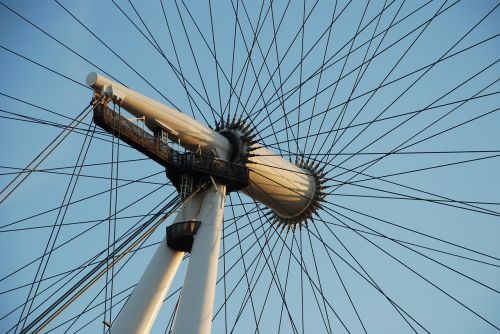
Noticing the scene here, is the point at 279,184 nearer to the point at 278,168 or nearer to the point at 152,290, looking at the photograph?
the point at 278,168

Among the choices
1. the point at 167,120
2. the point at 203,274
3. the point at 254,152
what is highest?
the point at 167,120

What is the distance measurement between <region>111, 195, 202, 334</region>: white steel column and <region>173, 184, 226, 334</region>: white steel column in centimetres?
55

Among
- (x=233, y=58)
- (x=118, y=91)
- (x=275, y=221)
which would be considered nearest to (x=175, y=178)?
(x=118, y=91)

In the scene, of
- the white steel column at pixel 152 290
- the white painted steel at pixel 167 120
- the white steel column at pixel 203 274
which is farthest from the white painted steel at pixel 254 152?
the white steel column at pixel 152 290

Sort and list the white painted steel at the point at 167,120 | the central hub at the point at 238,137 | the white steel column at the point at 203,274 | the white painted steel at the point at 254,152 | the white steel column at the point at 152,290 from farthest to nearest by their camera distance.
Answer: the central hub at the point at 238,137, the white painted steel at the point at 254,152, the white painted steel at the point at 167,120, the white steel column at the point at 152,290, the white steel column at the point at 203,274

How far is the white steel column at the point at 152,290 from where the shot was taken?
12.1 metres

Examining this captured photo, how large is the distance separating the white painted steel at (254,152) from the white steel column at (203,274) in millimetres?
1417

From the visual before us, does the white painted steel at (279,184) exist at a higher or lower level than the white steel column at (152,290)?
higher

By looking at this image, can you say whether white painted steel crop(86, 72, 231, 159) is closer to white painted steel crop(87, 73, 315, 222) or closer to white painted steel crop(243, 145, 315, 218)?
white painted steel crop(87, 73, 315, 222)

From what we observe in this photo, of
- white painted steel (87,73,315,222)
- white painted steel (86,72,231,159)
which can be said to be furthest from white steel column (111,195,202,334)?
white painted steel (87,73,315,222)

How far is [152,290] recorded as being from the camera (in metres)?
12.6

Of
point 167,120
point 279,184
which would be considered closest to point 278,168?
point 279,184

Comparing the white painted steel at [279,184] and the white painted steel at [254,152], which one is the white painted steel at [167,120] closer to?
the white painted steel at [254,152]

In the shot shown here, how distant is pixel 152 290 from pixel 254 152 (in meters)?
4.60
